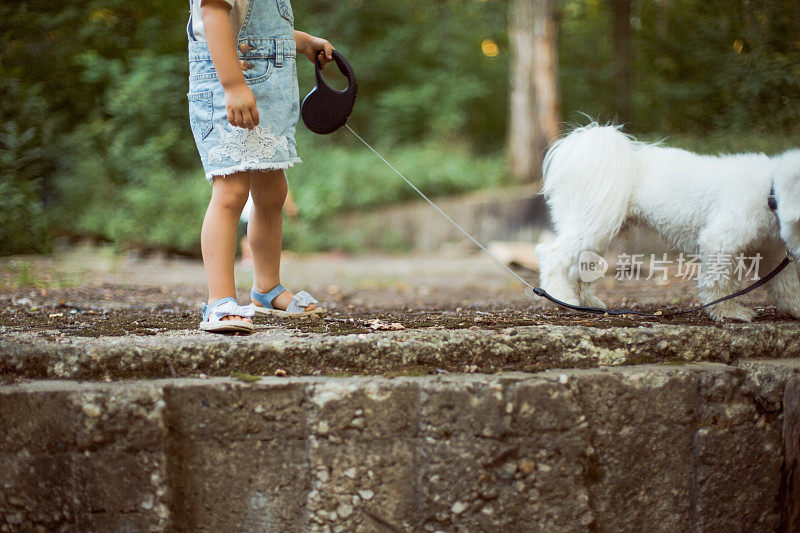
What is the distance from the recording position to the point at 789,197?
7.42ft

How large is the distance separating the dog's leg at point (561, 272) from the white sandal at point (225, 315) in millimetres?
1298

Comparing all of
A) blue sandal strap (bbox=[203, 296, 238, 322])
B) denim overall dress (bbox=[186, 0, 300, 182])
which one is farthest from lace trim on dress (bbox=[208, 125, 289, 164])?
blue sandal strap (bbox=[203, 296, 238, 322])

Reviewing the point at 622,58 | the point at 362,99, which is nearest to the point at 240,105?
the point at 622,58

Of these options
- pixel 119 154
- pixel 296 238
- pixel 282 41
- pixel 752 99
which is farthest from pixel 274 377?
pixel 119 154

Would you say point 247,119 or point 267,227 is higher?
point 247,119

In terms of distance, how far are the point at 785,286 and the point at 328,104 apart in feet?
6.49

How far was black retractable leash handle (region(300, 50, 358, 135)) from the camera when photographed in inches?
106

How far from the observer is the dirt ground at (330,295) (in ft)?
7.87

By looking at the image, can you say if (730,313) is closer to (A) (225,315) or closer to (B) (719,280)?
(B) (719,280)

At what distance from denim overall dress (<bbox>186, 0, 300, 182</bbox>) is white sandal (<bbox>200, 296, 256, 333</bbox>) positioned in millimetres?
468

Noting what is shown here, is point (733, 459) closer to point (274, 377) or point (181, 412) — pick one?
point (274, 377)

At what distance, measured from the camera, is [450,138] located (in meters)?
13.4

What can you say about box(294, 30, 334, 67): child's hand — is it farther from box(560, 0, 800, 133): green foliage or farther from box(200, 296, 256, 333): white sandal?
box(560, 0, 800, 133): green foliage

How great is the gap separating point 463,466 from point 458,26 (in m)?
15.0
